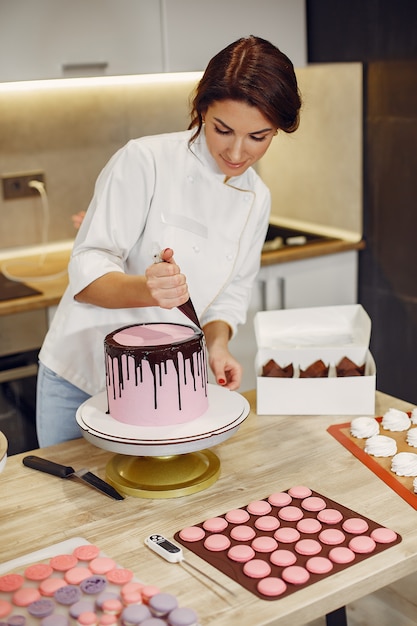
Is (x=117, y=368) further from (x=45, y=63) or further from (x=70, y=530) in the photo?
(x=45, y=63)

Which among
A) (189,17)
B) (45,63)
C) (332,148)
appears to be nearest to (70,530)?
(45,63)

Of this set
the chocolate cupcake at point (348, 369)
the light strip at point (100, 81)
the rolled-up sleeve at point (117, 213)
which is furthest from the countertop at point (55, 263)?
the chocolate cupcake at point (348, 369)

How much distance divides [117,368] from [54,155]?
5.44 ft

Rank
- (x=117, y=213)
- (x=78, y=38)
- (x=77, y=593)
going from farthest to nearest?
(x=78, y=38), (x=117, y=213), (x=77, y=593)

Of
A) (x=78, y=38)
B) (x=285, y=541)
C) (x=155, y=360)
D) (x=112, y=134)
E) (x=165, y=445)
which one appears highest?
(x=78, y=38)

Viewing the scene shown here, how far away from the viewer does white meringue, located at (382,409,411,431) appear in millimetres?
1604

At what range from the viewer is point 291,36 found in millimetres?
2828

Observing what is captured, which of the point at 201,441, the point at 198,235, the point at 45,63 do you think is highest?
the point at 45,63

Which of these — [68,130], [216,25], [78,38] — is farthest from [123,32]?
[68,130]

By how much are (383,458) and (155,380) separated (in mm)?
433

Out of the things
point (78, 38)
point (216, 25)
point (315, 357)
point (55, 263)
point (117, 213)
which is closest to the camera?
point (117, 213)

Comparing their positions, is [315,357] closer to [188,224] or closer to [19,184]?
[188,224]

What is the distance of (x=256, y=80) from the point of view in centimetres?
153

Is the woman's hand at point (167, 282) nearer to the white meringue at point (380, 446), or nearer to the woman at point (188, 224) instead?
the woman at point (188, 224)
